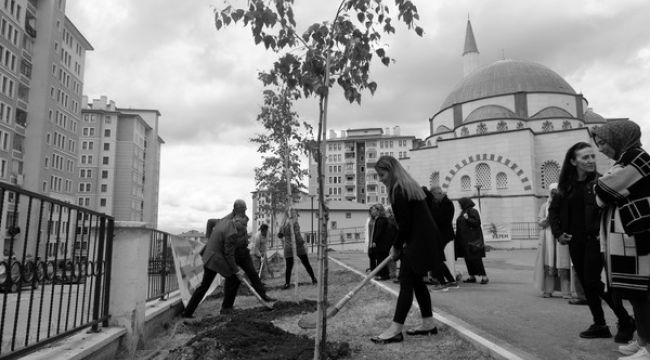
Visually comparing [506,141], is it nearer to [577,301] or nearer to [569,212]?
[577,301]

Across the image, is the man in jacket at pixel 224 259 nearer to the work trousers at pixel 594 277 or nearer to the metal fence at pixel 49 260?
the metal fence at pixel 49 260

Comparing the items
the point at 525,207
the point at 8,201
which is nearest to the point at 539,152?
the point at 525,207

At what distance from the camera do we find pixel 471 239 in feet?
33.2

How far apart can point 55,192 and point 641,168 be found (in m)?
70.2

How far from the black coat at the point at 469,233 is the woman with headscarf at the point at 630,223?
6396mm

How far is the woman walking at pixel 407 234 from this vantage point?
15.4ft

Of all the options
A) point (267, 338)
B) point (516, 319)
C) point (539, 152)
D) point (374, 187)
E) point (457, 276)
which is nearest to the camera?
point (267, 338)

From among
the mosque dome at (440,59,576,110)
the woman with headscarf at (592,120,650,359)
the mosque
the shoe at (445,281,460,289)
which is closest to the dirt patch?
the woman with headscarf at (592,120,650,359)

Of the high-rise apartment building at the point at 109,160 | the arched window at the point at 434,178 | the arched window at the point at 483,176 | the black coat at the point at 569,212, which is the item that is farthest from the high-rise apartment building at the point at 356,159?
the black coat at the point at 569,212

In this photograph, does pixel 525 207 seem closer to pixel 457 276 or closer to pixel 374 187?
pixel 457 276

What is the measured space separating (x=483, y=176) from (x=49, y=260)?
171 ft

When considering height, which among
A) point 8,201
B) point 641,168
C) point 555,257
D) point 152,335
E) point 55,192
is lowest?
point 152,335

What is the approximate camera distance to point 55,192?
6238 cm

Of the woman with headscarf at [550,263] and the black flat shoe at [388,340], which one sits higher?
the woman with headscarf at [550,263]
